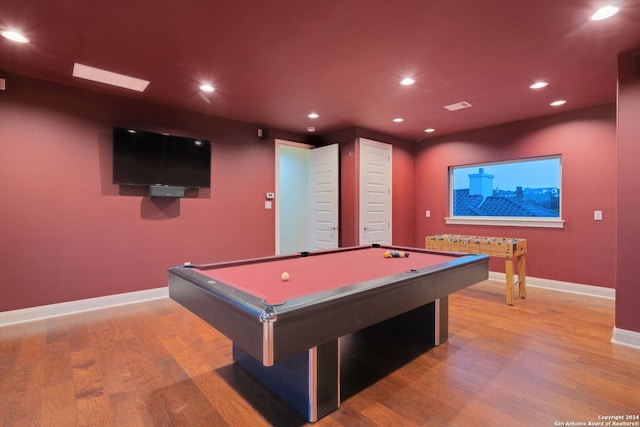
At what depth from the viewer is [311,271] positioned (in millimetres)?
2215

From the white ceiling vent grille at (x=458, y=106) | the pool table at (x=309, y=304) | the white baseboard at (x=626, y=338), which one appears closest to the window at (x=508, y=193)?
the white ceiling vent grille at (x=458, y=106)

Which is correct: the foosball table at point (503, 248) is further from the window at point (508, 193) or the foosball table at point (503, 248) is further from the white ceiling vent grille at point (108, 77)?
the white ceiling vent grille at point (108, 77)

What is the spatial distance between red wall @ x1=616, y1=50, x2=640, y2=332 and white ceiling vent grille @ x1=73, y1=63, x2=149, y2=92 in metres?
4.45

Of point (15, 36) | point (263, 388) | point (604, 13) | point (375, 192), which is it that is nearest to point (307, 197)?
point (375, 192)

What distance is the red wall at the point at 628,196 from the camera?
262cm

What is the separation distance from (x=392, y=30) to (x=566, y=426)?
8.83ft

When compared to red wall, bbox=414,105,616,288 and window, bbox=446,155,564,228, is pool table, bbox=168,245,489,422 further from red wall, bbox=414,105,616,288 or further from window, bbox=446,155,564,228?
window, bbox=446,155,564,228

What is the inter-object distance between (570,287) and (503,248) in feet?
4.82

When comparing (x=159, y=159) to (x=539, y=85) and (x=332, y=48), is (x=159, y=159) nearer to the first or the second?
(x=332, y=48)

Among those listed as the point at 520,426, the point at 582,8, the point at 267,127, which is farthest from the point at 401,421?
the point at 267,127

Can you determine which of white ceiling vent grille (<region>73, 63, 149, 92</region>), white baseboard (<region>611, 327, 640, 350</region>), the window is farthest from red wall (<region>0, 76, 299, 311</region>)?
white baseboard (<region>611, 327, 640, 350</region>)

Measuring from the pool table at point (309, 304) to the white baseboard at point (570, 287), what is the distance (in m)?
2.75

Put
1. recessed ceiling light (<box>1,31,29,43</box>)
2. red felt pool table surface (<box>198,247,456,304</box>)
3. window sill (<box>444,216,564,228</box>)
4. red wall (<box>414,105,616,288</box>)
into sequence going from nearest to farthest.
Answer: red felt pool table surface (<box>198,247,456,304</box>) < recessed ceiling light (<box>1,31,29,43</box>) < red wall (<box>414,105,616,288</box>) < window sill (<box>444,216,564,228</box>)

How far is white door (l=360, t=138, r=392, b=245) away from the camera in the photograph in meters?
5.11
